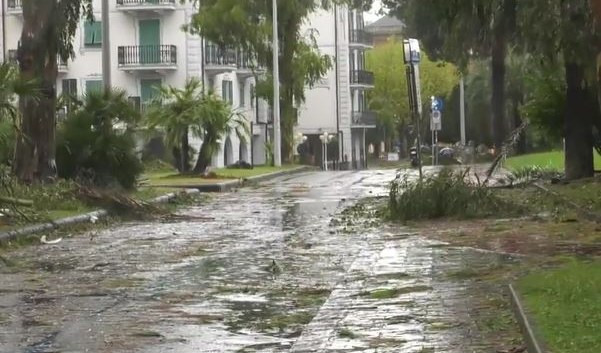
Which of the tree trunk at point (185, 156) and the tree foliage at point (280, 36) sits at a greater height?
the tree foliage at point (280, 36)

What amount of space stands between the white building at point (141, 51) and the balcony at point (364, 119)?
78.1ft

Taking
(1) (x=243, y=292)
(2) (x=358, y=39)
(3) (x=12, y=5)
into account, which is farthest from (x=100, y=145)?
(2) (x=358, y=39)

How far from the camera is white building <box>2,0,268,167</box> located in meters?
60.7

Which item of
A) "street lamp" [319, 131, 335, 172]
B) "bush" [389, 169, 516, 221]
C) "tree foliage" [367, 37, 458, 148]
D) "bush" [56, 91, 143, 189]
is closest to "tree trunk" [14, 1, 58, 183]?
"bush" [56, 91, 143, 189]

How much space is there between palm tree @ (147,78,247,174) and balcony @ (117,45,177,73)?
66.1 ft

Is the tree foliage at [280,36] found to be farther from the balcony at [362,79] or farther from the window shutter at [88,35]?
the balcony at [362,79]

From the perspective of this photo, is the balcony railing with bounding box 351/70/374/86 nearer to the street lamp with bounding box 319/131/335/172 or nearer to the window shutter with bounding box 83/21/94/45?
the street lamp with bounding box 319/131/335/172

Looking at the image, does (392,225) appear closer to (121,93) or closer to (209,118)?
(121,93)

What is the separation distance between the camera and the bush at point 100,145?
2675cm

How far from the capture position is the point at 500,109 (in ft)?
186

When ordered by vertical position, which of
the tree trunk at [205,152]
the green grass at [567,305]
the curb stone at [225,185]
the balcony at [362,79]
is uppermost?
the balcony at [362,79]

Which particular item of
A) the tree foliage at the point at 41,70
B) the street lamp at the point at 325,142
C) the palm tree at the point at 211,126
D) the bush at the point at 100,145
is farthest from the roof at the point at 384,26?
the tree foliage at the point at 41,70

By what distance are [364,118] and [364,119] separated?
0.10m

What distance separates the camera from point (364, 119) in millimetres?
87062
